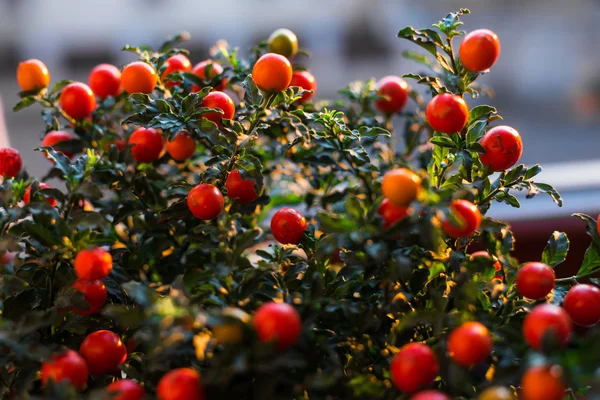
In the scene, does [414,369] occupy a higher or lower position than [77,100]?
lower

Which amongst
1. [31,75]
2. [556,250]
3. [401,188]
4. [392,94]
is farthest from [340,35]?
[401,188]

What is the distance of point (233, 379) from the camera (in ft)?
1.29

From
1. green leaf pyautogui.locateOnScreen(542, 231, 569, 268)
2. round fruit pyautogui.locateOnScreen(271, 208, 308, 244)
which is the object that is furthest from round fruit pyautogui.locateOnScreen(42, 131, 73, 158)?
green leaf pyautogui.locateOnScreen(542, 231, 569, 268)

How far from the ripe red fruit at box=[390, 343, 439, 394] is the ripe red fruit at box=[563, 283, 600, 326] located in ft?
0.39

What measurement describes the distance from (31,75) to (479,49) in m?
0.42

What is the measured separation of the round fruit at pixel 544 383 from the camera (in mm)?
326

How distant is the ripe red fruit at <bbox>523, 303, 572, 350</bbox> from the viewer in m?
0.35

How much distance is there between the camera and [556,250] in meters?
0.51

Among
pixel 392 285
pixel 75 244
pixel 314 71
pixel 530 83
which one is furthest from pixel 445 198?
pixel 530 83

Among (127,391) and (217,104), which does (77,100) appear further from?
(127,391)

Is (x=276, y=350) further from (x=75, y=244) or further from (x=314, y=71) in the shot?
(x=314, y=71)

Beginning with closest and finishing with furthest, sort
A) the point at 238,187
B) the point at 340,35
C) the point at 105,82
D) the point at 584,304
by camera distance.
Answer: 1. the point at 584,304
2. the point at 238,187
3. the point at 105,82
4. the point at 340,35

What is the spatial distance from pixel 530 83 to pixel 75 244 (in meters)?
3.40

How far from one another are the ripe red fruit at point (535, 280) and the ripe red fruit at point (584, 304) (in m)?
0.02
